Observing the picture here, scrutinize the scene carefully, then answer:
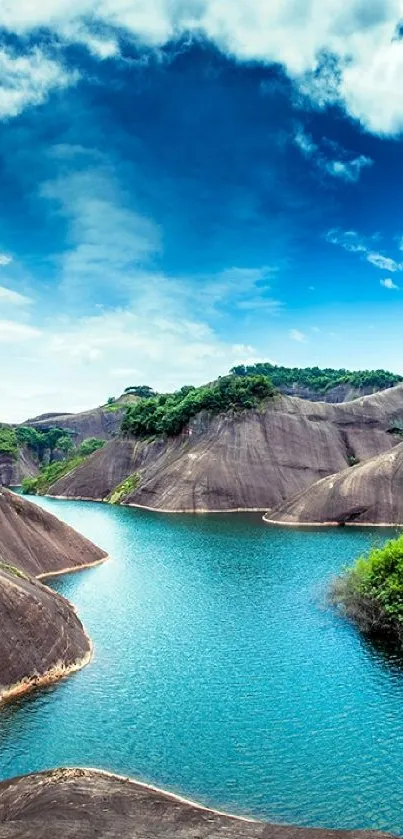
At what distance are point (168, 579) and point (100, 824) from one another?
27750 mm

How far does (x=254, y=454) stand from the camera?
8838 cm

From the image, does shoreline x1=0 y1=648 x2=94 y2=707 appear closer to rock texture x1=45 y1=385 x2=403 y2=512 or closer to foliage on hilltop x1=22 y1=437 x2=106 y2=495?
rock texture x1=45 y1=385 x2=403 y2=512

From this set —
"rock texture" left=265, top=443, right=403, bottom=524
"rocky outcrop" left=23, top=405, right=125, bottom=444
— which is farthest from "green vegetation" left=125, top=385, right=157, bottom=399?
"rock texture" left=265, top=443, right=403, bottom=524

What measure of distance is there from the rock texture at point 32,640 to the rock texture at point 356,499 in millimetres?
44909

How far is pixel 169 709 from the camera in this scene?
73.2ft

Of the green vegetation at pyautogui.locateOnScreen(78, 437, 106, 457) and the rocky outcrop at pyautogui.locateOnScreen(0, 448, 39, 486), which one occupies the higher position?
the green vegetation at pyautogui.locateOnScreen(78, 437, 106, 457)

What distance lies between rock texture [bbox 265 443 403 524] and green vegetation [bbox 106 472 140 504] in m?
28.6

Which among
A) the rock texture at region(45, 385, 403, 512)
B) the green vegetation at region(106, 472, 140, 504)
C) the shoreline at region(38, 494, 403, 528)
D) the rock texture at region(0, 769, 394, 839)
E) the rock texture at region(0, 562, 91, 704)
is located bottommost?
the rock texture at region(0, 769, 394, 839)

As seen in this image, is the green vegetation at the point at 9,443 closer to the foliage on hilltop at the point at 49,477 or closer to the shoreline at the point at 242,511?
the foliage on hilltop at the point at 49,477

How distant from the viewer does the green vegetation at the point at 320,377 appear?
457ft

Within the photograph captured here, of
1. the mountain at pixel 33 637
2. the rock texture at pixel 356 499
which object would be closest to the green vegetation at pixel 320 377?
the rock texture at pixel 356 499

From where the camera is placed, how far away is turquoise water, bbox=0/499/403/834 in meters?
17.4

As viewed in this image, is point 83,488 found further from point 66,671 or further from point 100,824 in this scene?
point 100,824

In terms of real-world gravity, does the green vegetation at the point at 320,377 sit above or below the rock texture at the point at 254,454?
above
